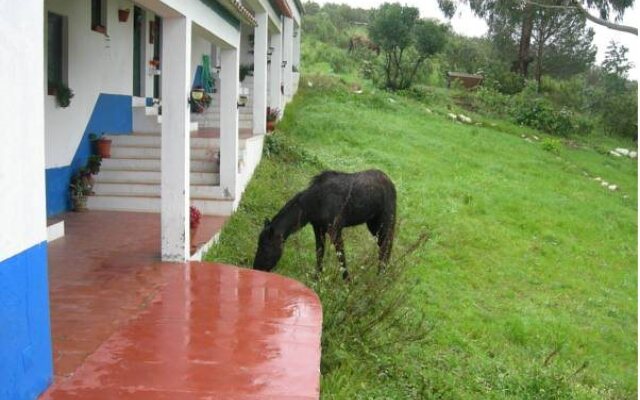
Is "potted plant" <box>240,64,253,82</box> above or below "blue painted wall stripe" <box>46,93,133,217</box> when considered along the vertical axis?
above

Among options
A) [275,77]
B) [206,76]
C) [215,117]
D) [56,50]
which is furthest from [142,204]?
[275,77]

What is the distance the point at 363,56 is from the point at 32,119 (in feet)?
97.5

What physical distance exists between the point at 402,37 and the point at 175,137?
20302 millimetres

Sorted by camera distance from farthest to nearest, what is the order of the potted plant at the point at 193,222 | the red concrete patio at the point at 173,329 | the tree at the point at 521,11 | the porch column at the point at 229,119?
the tree at the point at 521,11, the porch column at the point at 229,119, the potted plant at the point at 193,222, the red concrete patio at the point at 173,329

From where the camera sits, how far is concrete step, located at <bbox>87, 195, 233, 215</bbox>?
1013cm

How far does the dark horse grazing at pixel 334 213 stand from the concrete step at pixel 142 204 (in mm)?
2261

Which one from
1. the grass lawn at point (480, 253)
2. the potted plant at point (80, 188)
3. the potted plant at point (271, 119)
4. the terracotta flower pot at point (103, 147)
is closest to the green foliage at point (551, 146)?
the grass lawn at point (480, 253)

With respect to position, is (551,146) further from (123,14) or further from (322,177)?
(322,177)

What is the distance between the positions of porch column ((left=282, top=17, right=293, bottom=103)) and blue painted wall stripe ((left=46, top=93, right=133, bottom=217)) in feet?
30.3

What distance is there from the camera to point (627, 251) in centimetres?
1241

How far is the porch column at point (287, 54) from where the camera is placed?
20.3 meters

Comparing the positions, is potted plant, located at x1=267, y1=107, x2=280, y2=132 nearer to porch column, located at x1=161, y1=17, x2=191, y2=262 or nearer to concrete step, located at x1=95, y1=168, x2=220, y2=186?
concrete step, located at x1=95, y1=168, x2=220, y2=186

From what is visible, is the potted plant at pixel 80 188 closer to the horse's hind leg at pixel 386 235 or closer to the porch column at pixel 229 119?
the porch column at pixel 229 119

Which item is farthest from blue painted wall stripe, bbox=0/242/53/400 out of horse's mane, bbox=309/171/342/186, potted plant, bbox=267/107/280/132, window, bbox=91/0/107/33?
potted plant, bbox=267/107/280/132
